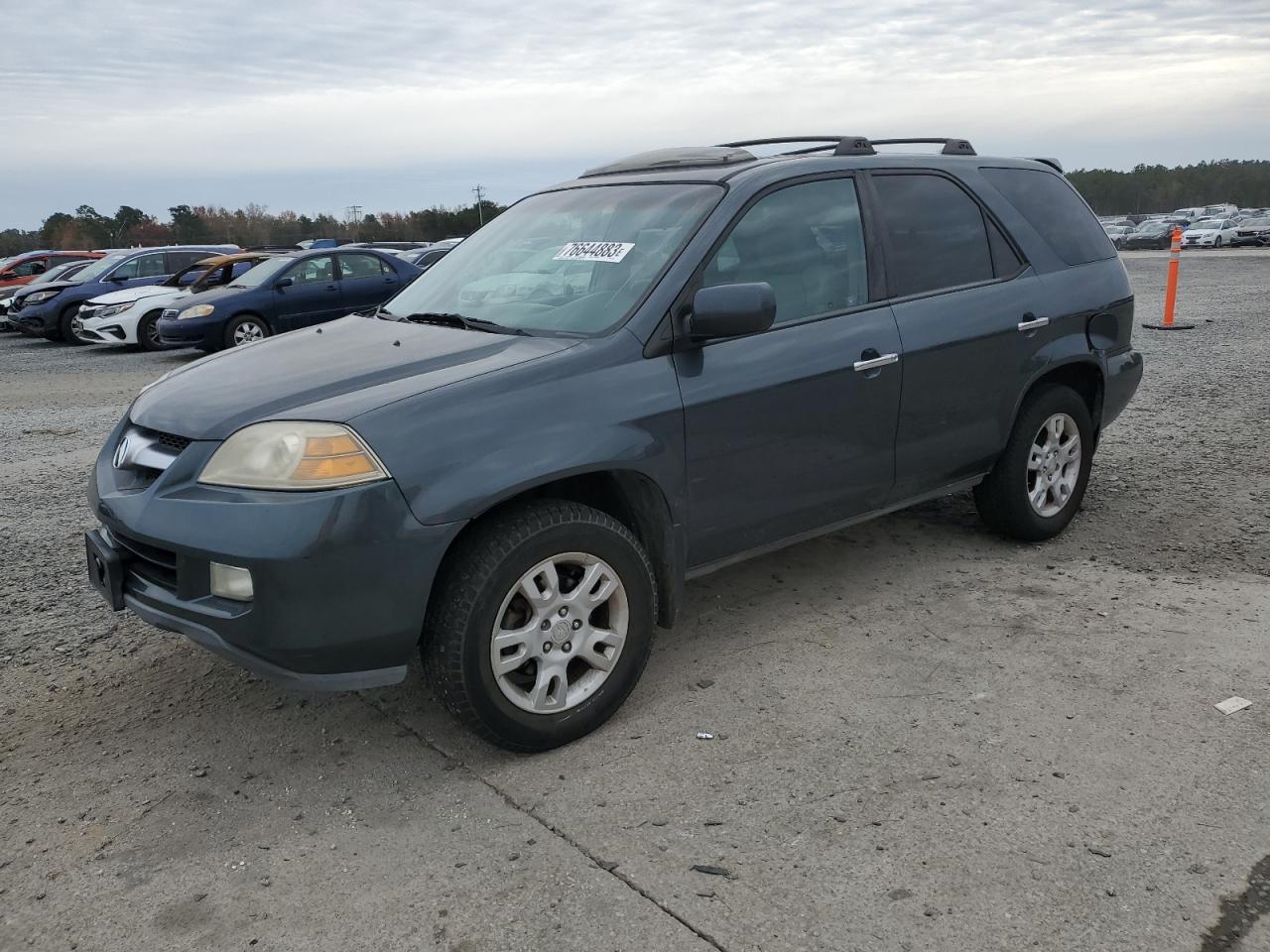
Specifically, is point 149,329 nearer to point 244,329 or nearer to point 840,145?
point 244,329

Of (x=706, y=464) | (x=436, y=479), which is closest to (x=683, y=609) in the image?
(x=706, y=464)

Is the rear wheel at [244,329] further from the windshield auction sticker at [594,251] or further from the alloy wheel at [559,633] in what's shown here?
the alloy wheel at [559,633]

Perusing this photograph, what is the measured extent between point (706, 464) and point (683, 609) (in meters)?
1.07

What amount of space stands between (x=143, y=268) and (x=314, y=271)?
20.2ft

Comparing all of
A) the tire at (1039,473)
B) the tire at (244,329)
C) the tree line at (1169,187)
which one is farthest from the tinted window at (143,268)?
the tree line at (1169,187)

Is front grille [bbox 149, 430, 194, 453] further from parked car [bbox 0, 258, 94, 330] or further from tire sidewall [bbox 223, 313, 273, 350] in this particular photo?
parked car [bbox 0, 258, 94, 330]

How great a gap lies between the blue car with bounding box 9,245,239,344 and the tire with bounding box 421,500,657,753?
17253mm

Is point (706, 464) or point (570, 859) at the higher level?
point (706, 464)

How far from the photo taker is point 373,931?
99.8 inches

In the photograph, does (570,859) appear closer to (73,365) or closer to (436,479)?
(436,479)

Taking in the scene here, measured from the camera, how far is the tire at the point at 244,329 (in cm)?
1391

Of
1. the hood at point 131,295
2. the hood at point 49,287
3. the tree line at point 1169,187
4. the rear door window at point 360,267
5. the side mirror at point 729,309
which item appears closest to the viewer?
the side mirror at point 729,309

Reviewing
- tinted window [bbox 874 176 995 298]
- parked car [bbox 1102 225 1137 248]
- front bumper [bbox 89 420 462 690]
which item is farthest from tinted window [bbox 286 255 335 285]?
parked car [bbox 1102 225 1137 248]

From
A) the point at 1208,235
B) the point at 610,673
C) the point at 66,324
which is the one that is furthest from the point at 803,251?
the point at 1208,235
